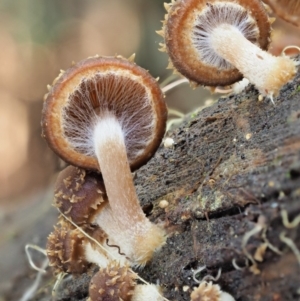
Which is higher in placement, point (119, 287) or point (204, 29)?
point (204, 29)

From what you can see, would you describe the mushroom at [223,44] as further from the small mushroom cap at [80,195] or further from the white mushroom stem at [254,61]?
the small mushroom cap at [80,195]

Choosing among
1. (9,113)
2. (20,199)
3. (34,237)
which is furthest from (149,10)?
(34,237)

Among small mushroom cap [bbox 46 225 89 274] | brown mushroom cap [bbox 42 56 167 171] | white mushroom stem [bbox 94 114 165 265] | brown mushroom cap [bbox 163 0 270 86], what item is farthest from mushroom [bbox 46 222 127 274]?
brown mushroom cap [bbox 163 0 270 86]

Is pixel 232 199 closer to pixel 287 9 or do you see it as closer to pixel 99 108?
pixel 99 108

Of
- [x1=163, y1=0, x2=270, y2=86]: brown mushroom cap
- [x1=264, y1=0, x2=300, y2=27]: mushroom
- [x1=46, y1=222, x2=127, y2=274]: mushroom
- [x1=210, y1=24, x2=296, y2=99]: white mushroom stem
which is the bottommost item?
[x1=46, y1=222, x2=127, y2=274]: mushroom

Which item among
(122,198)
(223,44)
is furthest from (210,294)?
(223,44)

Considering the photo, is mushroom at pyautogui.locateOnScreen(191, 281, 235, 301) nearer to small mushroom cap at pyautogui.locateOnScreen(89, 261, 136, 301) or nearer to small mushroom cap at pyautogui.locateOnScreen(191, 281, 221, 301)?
small mushroom cap at pyautogui.locateOnScreen(191, 281, 221, 301)

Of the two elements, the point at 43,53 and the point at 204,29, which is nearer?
the point at 204,29

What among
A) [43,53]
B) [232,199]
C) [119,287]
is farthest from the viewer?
[43,53]

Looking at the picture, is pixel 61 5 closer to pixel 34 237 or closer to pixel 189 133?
pixel 34 237
